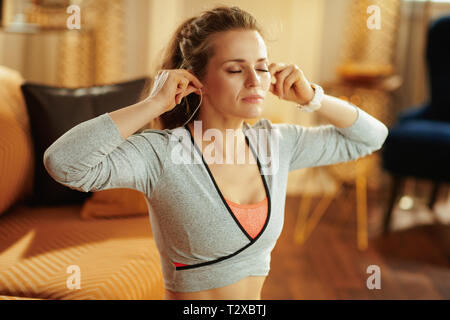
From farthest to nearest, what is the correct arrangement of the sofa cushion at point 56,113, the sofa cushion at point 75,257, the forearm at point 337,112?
the sofa cushion at point 56,113, the sofa cushion at point 75,257, the forearm at point 337,112

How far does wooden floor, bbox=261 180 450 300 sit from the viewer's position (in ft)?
7.38

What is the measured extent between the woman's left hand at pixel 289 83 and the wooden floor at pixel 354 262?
133 cm

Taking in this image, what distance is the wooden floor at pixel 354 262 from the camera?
2.25 m

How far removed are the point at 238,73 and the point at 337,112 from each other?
28 cm

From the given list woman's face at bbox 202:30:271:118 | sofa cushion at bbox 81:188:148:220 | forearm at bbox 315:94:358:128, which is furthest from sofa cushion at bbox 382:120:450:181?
woman's face at bbox 202:30:271:118

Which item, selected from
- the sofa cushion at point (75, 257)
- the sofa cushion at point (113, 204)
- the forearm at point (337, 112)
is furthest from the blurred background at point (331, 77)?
the forearm at point (337, 112)

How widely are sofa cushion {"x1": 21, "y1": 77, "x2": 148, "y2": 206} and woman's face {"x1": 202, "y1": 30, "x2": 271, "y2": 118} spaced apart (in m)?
0.84

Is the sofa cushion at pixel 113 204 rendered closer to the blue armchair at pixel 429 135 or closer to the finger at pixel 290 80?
the finger at pixel 290 80

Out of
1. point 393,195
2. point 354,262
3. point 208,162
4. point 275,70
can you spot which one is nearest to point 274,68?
point 275,70

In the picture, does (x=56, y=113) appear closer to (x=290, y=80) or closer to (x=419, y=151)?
(x=290, y=80)

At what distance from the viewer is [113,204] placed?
1.76m

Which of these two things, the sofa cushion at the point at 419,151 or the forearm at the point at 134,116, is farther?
the sofa cushion at the point at 419,151

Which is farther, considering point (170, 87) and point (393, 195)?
point (393, 195)
